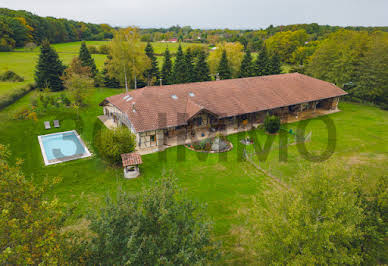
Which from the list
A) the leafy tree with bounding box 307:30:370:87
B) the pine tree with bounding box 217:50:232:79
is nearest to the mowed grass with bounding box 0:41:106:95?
the pine tree with bounding box 217:50:232:79

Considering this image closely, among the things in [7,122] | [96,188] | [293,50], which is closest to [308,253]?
[96,188]

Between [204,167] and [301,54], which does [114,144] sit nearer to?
[204,167]

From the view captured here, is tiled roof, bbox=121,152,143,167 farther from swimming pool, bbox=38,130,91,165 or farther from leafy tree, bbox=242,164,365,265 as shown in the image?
leafy tree, bbox=242,164,365,265

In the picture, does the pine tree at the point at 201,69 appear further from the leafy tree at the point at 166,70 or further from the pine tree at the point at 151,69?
the pine tree at the point at 151,69

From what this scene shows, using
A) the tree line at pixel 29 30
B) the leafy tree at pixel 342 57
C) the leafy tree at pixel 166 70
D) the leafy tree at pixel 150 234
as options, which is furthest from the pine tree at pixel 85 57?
the leafy tree at pixel 150 234

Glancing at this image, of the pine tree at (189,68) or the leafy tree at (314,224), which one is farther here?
the pine tree at (189,68)
